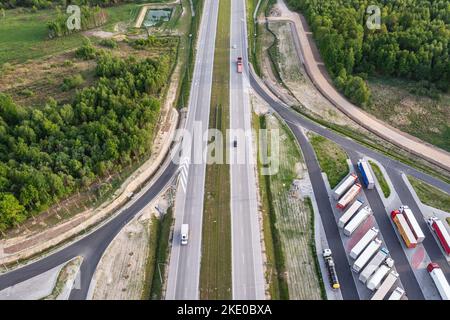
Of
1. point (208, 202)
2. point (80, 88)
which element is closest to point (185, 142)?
point (208, 202)

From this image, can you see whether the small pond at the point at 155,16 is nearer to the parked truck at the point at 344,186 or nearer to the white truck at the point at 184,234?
the white truck at the point at 184,234

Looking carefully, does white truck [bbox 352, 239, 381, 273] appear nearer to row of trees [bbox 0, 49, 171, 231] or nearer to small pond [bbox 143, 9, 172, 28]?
row of trees [bbox 0, 49, 171, 231]

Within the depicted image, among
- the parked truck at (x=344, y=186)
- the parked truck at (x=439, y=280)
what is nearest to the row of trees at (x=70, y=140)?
the parked truck at (x=344, y=186)

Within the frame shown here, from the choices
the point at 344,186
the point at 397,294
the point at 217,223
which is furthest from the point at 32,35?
the point at 397,294

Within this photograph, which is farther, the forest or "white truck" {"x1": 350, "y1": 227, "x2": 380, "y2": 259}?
the forest

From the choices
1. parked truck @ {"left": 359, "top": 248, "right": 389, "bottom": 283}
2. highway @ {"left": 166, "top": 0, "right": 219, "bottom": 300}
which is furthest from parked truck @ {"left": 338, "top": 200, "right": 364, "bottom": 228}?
highway @ {"left": 166, "top": 0, "right": 219, "bottom": 300}

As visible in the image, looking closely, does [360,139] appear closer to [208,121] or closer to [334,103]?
[334,103]
